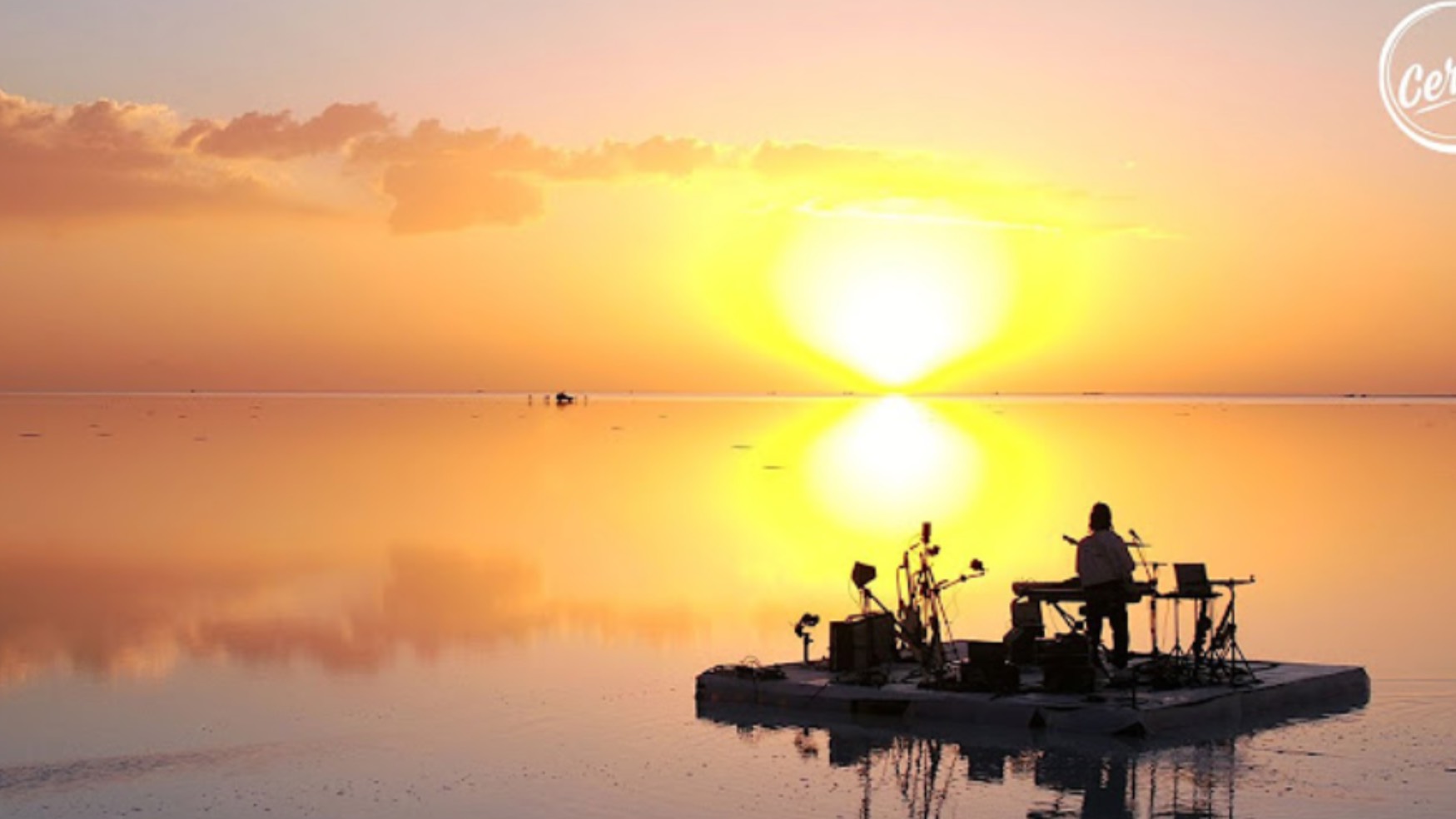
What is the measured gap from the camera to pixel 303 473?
208 feet

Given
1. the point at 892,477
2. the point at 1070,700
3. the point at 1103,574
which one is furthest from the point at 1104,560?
the point at 892,477

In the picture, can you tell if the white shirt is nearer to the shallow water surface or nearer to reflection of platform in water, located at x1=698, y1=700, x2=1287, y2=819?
reflection of platform in water, located at x1=698, y1=700, x2=1287, y2=819

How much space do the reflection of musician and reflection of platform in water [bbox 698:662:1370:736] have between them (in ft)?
3.32

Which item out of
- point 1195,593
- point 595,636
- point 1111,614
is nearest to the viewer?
point 1195,593

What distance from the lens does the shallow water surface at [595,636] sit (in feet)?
49.3

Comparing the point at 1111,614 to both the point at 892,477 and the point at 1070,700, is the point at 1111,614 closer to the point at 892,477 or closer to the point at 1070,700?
the point at 1070,700

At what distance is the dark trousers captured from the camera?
1866 cm

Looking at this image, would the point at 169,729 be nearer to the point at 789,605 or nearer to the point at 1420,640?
the point at 789,605

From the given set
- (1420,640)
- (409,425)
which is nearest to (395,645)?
(1420,640)

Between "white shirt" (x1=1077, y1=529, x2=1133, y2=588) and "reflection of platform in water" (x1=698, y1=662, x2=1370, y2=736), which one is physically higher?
"white shirt" (x1=1077, y1=529, x2=1133, y2=588)

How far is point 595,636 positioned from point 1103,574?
809cm

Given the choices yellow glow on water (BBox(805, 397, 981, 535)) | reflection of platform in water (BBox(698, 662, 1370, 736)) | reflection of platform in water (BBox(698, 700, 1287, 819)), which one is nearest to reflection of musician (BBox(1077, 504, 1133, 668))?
reflection of platform in water (BBox(698, 662, 1370, 736))

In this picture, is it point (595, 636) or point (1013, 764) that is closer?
point (1013, 764)

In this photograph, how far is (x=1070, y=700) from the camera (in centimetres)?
1755
